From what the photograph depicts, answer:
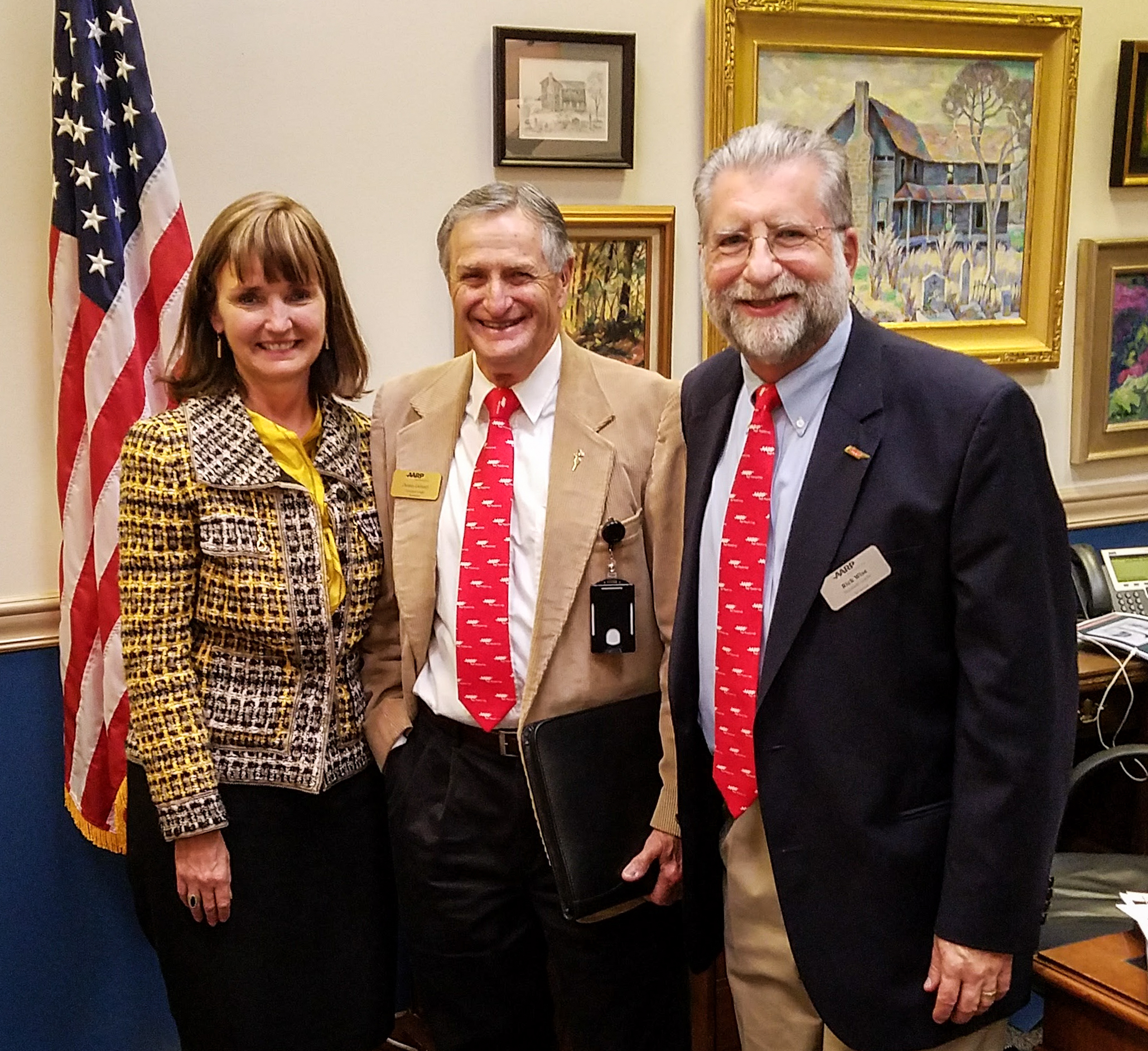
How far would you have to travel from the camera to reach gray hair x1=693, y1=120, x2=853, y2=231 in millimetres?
1515

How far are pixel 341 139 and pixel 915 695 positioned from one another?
1.67 m

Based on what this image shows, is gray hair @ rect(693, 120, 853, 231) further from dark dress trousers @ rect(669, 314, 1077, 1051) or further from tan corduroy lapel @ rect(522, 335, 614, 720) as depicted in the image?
tan corduroy lapel @ rect(522, 335, 614, 720)

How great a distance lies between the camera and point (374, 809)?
2.01m

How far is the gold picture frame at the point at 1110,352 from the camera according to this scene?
10.4 ft

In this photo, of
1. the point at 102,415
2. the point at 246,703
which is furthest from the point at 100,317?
the point at 246,703

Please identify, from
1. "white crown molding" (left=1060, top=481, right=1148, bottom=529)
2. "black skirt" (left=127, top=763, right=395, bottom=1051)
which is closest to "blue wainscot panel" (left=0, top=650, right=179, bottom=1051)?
"black skirt" (left=127, top=763, right=395, bottom=1051)

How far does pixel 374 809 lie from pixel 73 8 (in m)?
1.50

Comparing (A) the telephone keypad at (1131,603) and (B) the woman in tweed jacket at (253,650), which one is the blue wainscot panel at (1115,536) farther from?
(B) the woman in tweed jacket at (253,650)

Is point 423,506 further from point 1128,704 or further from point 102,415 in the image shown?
point 1128,704

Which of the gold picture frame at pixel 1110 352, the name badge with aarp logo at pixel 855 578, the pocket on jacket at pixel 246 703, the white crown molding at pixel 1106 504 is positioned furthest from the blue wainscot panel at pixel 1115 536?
the pocket on jacket at pixel 246 703

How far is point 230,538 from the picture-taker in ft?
5.90

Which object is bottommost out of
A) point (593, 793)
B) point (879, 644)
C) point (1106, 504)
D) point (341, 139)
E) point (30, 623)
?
point (593, 793)

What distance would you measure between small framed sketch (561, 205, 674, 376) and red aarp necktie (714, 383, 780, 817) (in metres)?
1.13

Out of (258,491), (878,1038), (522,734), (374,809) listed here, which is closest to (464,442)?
(258,491)
